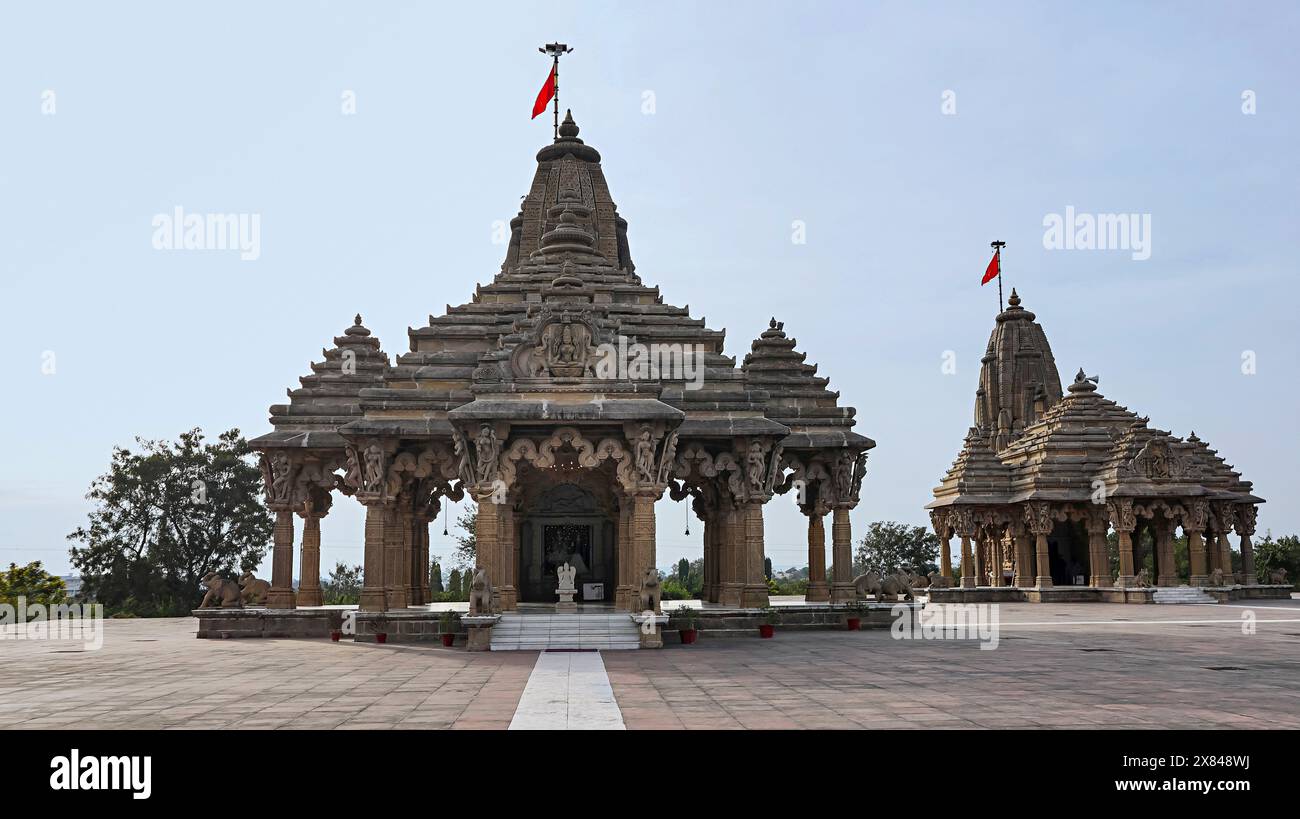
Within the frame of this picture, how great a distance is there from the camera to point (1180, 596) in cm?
4297

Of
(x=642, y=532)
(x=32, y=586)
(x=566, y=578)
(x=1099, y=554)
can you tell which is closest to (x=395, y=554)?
(x=566, y=578)

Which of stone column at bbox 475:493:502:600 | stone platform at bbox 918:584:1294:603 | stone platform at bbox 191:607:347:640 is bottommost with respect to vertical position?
stone platform at bbox 918:584:1294:603

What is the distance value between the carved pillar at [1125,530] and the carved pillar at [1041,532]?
3.08 m

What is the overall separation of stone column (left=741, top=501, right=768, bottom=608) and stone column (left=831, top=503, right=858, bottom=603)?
11.3 feet

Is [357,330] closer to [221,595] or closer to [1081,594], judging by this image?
[221,595]

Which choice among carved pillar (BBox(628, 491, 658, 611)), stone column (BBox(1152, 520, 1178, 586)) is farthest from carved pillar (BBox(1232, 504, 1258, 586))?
carved pillar (BBox(628, 491, 658, 611))

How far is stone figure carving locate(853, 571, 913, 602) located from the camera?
2992cm

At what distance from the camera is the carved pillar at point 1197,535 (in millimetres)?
44625

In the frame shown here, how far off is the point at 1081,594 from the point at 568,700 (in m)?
38.7

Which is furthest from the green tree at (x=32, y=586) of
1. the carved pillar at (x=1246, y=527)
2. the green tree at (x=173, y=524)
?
the carved pillar at (x=1246, y=527)

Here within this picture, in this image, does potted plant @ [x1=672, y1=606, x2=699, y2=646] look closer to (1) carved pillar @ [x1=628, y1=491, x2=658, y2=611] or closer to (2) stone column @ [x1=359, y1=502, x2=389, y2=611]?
(1) carved pillar @ [x1=628, y1=491, x2=658, y2=611]
